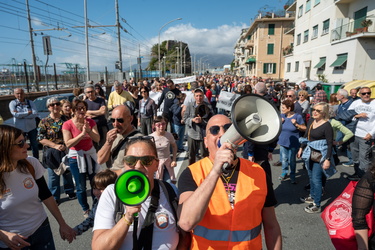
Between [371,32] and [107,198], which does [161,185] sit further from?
[371,32]

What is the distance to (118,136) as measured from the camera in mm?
2857

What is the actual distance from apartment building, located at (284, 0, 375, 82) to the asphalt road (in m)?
14.9

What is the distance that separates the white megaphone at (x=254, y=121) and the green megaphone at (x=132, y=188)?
1.66ft

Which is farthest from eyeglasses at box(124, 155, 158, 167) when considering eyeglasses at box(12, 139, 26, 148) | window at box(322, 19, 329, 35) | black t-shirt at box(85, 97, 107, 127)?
window at box(322, 19, 329, 35)

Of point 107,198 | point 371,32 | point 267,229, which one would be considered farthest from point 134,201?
point 371,32

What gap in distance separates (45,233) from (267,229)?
1965 mm

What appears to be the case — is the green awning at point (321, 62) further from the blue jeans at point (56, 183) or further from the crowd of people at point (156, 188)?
the blue jeans at point (56, 183)

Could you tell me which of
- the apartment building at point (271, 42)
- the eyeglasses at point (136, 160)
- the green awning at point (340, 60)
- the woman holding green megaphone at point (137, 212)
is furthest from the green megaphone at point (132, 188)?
the apartment building at point (271, 42)

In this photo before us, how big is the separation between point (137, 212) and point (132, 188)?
13 centimetres

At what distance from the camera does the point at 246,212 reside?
152 cm

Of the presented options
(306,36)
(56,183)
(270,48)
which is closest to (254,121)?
(56,183)

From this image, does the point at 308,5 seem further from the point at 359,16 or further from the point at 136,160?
the point at 136,160

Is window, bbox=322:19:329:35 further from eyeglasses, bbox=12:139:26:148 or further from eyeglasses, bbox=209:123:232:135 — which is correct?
eyeglasses, bbox=12:139:26:148

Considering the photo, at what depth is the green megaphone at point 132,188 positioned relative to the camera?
1.20m
